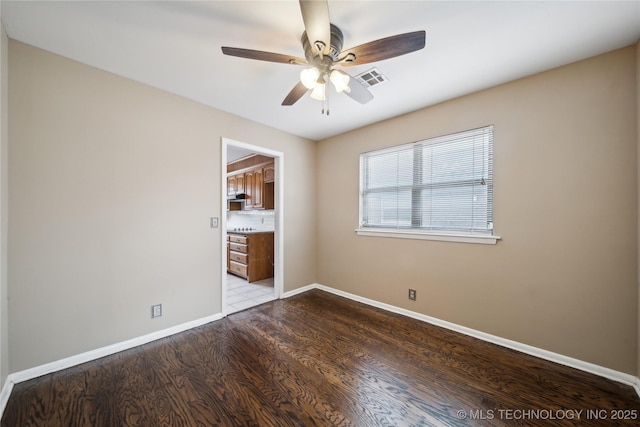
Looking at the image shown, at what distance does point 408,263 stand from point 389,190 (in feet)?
3.14

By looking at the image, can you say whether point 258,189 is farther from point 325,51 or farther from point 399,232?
point 325,51

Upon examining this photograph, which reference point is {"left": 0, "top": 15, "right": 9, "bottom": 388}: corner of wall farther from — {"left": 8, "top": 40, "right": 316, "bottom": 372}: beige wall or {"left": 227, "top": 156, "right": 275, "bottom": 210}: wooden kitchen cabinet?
{"left": 227, "top": 156, "right": 275, "bottom": 210}: wooden kitchen cabinet

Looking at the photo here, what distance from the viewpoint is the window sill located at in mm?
2383

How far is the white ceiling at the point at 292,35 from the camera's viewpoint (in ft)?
4.84

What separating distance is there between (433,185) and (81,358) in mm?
3695

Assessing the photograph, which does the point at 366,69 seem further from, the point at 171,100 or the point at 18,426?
the point at 18,426

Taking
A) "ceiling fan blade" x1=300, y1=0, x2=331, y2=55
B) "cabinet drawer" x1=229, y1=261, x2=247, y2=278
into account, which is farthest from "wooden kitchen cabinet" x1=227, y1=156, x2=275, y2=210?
"ceiling fan blade" x1=300, y1=0, x2=331, y2=55

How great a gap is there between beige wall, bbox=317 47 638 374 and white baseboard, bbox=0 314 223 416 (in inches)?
106

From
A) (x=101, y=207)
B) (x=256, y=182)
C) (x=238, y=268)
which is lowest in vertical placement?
(x=238, y=268)

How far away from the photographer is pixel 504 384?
5.83 ft

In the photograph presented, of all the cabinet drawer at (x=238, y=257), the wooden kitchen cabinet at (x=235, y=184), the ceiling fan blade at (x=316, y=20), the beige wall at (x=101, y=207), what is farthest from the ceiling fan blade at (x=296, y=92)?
the wooden kitchen cabinet at (x=235, y=184)

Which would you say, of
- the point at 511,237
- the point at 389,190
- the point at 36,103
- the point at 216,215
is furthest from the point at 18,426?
the point at 511,237

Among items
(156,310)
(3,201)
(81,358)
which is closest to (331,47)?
(3,201)

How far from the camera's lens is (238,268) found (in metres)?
4.66
